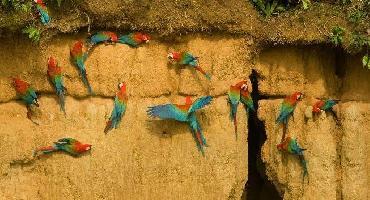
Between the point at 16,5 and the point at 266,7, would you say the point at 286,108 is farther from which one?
the point at 16,5

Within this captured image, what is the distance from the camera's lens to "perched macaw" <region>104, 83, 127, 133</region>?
692 cm

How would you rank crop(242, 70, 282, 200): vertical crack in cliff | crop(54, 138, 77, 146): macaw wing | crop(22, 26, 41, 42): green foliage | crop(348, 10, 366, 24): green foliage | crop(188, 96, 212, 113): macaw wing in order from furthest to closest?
crop(242, 70, 282, 200): vertical crack in cliff, crop(348, 10, 366, 24): green foliage, crop(188, 96, 212, 113): macaw wing, crop(54, 138, 77, 146): macaw wing, crop(22, 26, 41, 42): green foliage

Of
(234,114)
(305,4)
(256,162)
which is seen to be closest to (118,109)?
(234,114)

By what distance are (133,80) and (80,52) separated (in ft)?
2.00

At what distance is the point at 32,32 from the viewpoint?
6605mm

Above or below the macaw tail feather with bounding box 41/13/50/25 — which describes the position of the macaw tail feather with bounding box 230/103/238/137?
below

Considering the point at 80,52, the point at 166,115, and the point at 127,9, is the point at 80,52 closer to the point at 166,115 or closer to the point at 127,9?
the point at 127,9

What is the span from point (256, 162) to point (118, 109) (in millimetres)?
1945

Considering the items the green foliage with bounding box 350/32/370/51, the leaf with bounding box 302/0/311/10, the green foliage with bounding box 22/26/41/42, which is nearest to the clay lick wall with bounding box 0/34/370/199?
the green foliage with bounding box 22/26/41/42

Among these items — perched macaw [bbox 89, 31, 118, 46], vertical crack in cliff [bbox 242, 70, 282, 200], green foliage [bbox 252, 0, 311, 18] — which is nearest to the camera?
perched macaw [bbox 89, 31, 118, 46]

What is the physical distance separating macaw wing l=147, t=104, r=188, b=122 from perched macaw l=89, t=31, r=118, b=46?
31.5 inches

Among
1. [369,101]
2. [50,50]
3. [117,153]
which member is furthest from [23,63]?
[369,101]

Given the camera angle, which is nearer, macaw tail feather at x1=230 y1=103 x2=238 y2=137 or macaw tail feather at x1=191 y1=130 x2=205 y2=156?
macaw tail feather at x1=191 y1=130 x2=205 y2=156

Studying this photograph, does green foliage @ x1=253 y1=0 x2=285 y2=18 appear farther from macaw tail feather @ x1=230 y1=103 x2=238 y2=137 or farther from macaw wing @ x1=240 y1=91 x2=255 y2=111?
macaw tail feather @ x1=230 y1=103 x2=238 y2=137
